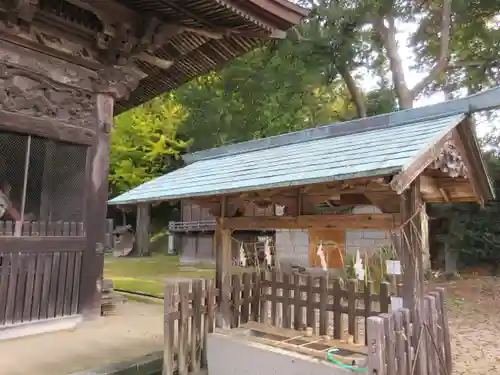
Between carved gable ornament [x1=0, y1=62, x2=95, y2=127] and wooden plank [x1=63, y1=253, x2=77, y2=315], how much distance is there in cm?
205

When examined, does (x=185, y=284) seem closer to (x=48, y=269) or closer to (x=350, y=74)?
(x=48, y=269)

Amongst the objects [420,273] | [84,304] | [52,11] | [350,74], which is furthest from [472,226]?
[52,11]

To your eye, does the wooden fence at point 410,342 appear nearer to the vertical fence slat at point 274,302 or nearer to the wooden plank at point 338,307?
the wooden plank at point 338,307

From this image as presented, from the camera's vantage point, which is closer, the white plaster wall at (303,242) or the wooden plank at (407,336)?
the wooden plank at (407,336)

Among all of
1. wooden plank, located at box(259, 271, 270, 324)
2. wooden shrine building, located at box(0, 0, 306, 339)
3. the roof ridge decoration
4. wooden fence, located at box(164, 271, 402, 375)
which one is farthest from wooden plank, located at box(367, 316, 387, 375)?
wooden shrine building, located at box(0, 0, 306, 339)

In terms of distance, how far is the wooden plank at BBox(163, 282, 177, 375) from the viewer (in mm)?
4301

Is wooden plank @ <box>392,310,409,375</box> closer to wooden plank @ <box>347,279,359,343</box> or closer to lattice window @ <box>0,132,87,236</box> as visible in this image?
wooden plank @ <box>347,279,359,343</box>

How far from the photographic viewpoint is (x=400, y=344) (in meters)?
3.22

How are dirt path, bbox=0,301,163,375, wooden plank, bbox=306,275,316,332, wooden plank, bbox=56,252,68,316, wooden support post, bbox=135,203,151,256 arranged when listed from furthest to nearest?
1. wooden support post, bbox=135,203,151,256
2. wooden plank, bbox=56,252,68,316
3. wooden plank, bbox=306,275,316,332
4. dirt path, bbox=0,301,163,375

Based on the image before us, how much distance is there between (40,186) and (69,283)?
1.57 meters

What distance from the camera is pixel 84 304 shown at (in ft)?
19.5

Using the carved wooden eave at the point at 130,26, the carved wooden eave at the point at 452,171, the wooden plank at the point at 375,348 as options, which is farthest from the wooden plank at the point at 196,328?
the carved wooden eave at the point at 130,26

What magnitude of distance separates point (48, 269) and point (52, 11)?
3.54m

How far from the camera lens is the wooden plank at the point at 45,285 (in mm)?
5468
